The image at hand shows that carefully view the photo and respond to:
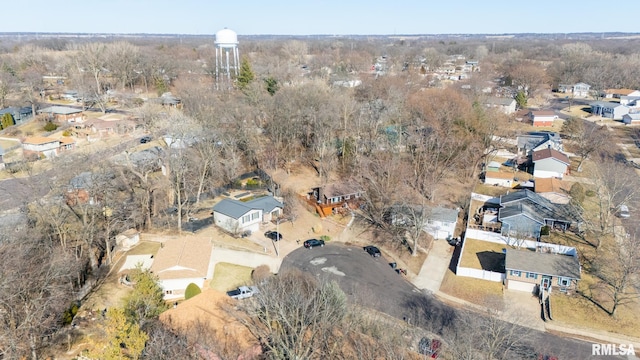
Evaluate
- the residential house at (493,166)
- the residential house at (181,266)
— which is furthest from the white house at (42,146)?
the residential house at (493,166)

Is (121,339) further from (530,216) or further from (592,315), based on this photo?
(530,216)

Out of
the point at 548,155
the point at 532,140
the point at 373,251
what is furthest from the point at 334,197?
the point at 532,140

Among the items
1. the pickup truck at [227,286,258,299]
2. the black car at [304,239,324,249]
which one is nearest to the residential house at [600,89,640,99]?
the black car at [304,239,324,249]

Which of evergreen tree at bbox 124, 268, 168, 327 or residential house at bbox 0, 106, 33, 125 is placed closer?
evergreen tree at bbox 124, 268, 168, 327

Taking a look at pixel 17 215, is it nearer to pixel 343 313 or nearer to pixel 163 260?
pixel 163 260

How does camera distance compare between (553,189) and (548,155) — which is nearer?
(553,189)

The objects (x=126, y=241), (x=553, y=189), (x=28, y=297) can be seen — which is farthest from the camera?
(x=553, y=189)

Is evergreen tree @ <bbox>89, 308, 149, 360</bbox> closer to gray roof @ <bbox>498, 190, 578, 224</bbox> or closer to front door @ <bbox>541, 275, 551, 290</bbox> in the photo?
front door @ <bbox>541, 275, 551, 290</bbox>
